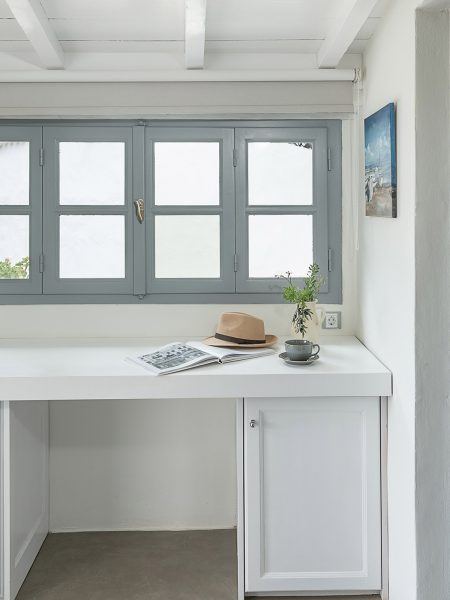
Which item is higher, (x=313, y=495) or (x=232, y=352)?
(x=232, y=352)

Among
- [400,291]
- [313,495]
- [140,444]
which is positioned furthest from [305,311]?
[140,444]

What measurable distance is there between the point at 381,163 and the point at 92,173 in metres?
1.46

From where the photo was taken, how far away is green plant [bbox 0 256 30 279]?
11.2ft

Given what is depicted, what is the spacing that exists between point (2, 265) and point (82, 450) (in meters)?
1.01

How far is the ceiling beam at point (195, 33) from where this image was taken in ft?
8.07

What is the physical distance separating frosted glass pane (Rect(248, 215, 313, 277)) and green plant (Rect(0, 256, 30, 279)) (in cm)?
112

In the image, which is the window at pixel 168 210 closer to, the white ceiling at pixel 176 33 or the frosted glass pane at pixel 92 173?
the frosted glass pane at pixel 92 173

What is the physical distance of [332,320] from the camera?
3416mm

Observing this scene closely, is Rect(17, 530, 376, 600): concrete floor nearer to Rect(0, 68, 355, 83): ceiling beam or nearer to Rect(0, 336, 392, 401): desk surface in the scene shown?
Rect(0, 336, 392, 401): desk surface

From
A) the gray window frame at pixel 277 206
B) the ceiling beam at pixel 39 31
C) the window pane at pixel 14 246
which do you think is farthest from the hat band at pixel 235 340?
the ceiling beam at pixel 39 31

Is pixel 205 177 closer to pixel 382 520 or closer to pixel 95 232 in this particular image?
pixel 95 232

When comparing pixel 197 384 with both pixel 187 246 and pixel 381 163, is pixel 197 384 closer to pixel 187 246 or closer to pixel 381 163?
pixel 187 246

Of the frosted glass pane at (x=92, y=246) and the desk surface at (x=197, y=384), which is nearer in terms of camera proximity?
the desk surface at (x=197, y=384)

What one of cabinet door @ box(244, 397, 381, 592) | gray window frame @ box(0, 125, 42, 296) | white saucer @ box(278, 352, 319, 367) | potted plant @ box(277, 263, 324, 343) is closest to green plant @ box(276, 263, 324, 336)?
potted plant @ box(277, 263, 324, 343)
